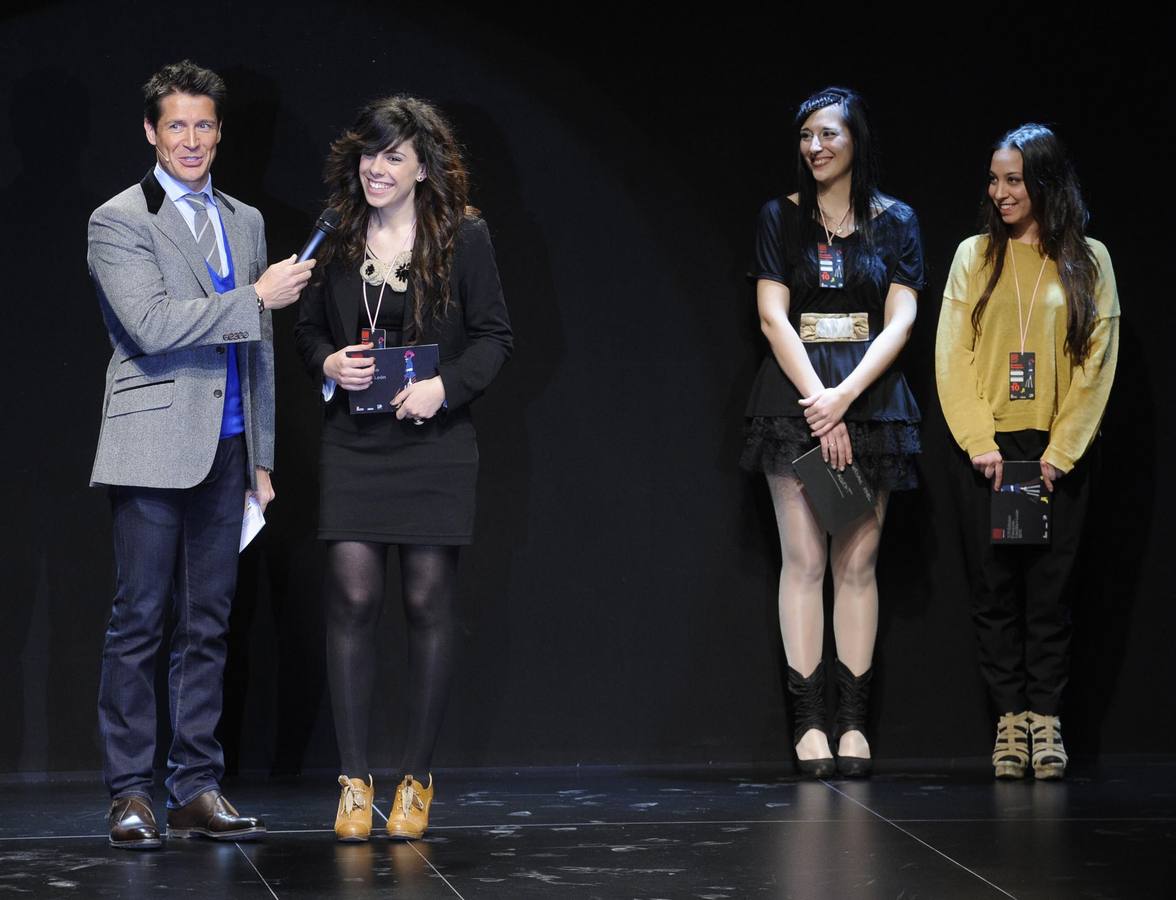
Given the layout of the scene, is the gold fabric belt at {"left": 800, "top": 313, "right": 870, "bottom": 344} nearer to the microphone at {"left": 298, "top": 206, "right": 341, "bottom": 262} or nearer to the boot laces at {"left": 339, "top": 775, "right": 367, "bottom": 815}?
the microphone at {"left": 298, "top": 206, "right": 341, "bottom": 262}

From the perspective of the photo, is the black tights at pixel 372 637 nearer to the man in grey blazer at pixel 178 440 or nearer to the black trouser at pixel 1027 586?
the man in grey blazer at pixel 178 440

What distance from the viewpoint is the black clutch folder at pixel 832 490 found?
4152mm

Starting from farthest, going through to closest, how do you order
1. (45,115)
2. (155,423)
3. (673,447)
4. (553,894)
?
(673,447)
(45,115)
(155,423)
(553,894)

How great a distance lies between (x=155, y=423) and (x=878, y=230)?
1956mm

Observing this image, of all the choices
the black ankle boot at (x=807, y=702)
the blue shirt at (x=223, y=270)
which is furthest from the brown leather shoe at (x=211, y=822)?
the black ankle boot at (x=807, y=702)

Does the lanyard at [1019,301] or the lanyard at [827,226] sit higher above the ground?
the lanyard at [827,226]

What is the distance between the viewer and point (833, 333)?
4.20 metres

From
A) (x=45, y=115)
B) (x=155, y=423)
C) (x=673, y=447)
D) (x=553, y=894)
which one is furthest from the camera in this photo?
(x=673, y=447)

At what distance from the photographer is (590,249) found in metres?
4.44

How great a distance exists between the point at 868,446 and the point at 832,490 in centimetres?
16

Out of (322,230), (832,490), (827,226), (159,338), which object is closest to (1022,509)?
(832,490)

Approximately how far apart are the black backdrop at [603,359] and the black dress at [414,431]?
3.03ft

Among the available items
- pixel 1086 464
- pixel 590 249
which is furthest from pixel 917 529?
pixel 590 249

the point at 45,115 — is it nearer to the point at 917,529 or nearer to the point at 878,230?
the point at 878,230
